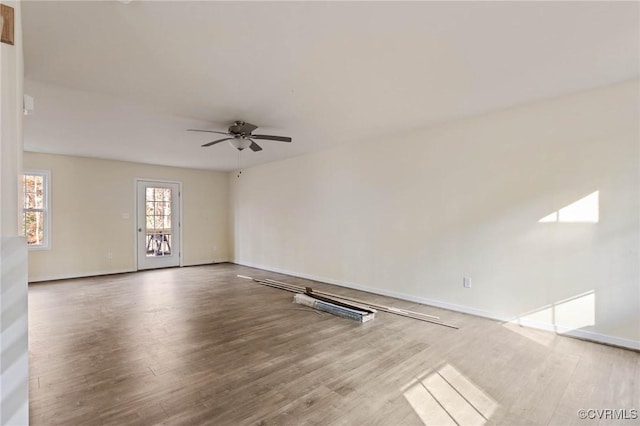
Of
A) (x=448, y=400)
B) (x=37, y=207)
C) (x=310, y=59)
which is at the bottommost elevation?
(x=448, y=400)

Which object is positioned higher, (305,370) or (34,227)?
(34,227)

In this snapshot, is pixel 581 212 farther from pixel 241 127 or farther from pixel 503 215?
pixel 241 127

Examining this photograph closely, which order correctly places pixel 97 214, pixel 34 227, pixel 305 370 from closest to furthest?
pixel 305 370
pixel 34 227
pixel 97 214

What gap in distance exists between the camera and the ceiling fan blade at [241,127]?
3.84 metres

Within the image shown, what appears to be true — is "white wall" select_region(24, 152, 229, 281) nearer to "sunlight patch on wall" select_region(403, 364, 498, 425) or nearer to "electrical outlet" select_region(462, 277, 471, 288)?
"electrical outlet" select_region(462, 277, 471, 288)

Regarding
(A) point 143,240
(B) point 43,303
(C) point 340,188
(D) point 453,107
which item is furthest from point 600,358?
(A) point 143,240

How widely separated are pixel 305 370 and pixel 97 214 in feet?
20.3

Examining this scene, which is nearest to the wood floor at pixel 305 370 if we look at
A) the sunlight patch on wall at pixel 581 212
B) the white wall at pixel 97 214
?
the sunlight patch on wall at pixel 581 212

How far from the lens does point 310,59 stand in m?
2.49

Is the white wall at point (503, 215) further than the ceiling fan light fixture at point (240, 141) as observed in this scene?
No

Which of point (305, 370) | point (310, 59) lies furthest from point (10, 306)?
point (310, 59)

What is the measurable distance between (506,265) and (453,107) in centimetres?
194

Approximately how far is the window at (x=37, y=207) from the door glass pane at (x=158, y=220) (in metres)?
1.76

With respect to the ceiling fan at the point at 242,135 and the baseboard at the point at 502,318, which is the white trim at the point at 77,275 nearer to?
the baseboard at the point at 502,318
